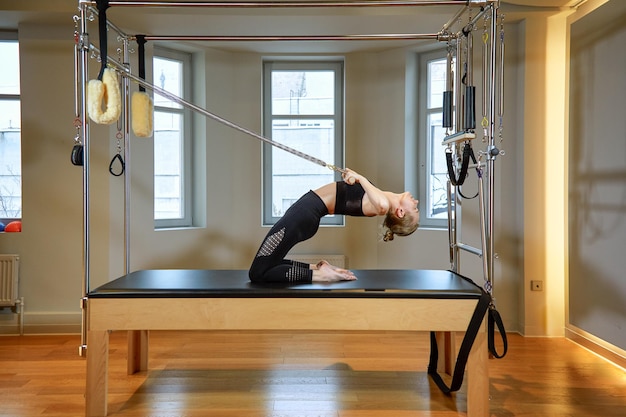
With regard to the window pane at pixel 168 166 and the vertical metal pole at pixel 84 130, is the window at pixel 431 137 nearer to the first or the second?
the window pane at pixel 168 166

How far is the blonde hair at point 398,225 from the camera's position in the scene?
9.95ft

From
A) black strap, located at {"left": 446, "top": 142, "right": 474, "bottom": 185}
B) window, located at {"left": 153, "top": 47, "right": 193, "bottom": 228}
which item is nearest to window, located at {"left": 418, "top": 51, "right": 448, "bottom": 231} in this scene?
black strap, located at {"left": 446, "top": 142, "right": 474, "bottom": 185}

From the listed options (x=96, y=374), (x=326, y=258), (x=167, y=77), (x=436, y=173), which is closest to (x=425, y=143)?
(x=436, y=173)

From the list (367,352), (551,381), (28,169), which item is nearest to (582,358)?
(551,381)

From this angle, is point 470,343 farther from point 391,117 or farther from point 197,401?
point 391,117

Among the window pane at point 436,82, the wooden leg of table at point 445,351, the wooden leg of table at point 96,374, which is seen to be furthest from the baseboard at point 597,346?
the wooden leg of table at point 96,374

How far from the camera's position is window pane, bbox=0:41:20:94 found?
15.6ft

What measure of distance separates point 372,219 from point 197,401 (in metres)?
2.76

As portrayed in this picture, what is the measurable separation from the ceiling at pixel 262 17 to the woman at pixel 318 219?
161 centimetres

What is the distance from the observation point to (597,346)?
3826mm

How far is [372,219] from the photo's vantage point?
5273 mm

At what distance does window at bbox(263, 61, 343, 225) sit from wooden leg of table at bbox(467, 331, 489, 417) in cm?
293

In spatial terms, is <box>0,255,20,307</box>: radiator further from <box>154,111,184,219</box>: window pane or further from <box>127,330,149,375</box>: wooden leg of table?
<box>127,330,149,375</box>: wooden leg of table

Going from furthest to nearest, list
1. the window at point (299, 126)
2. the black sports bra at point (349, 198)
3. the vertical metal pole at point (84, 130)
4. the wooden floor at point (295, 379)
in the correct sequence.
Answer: the window at point (299, 126) < the black sports bra at point (349, 198) < the wooden floor at point (295, 379) < the vertical metal pole at point (84, 130)
